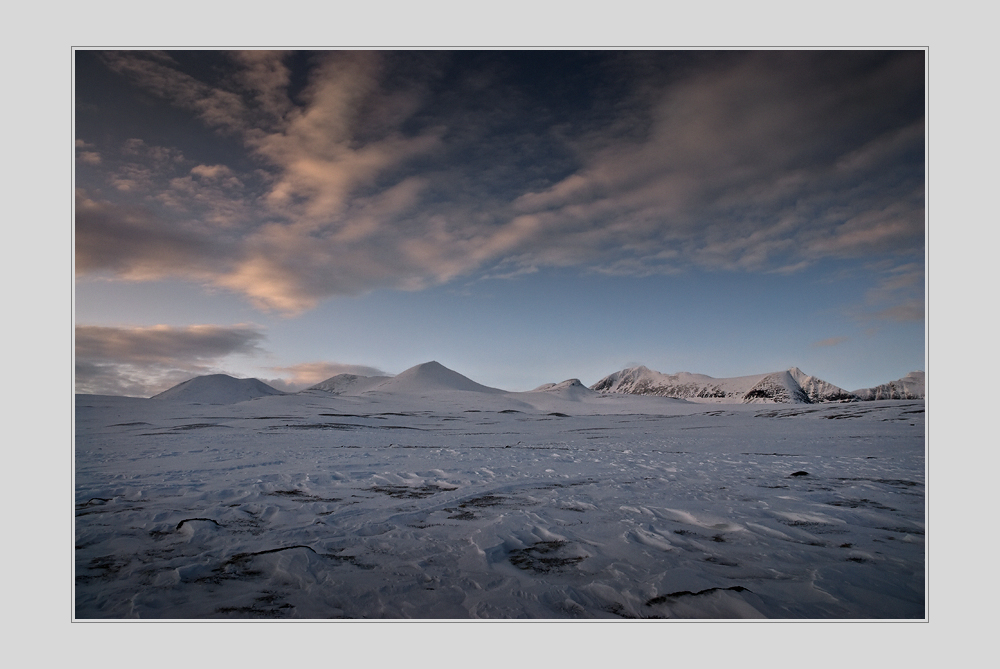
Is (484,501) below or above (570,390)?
above

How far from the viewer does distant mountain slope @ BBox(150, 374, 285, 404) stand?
46.9 m

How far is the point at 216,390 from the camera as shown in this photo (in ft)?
162

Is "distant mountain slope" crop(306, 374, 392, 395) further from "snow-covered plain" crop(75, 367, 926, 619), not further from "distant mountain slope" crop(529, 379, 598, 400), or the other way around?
"snow-covered plain" crop(75, 367, 926, 619)

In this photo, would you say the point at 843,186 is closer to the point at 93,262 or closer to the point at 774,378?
the point at 93,262

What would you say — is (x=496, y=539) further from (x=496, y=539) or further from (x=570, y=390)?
(x=570, y=390)

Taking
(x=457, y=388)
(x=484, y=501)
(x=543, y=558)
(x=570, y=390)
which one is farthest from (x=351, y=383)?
(x=543, y=558)

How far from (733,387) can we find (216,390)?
92.5 metres

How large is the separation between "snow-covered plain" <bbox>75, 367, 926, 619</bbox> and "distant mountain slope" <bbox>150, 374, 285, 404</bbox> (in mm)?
43695

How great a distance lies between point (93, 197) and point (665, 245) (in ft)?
31.6

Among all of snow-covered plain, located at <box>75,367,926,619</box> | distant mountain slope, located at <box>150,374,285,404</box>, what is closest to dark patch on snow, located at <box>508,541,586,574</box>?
snow-covered plain, located at <box>75,367,926,619</box>

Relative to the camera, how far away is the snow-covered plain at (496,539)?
113 inches
